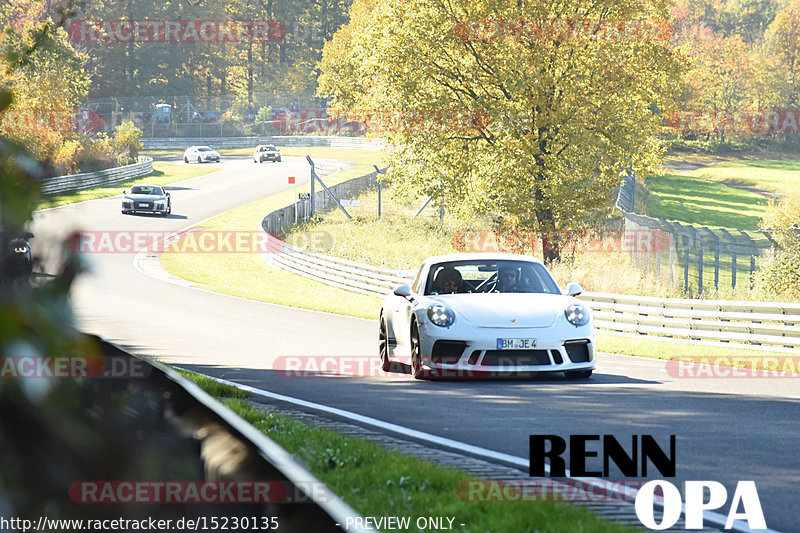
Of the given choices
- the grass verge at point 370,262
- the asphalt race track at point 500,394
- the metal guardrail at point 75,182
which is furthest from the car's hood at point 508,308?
the metal guardrail at point 75,182

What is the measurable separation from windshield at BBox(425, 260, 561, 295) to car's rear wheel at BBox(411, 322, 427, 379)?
0.77 meters

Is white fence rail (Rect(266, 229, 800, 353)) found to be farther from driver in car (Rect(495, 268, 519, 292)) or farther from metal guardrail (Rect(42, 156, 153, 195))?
metal guardrail (Rect(42, 156, 153, 195))

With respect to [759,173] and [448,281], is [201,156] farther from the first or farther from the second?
[448,281]

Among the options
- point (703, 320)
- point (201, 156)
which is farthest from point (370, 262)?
point (201, 156)

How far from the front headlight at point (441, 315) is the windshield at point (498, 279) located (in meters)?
0.93

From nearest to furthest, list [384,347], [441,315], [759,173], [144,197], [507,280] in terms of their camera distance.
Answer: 1. [441,315]
2. [507,280]
3. [384,347]
4. [144,197]
5. [759,173]

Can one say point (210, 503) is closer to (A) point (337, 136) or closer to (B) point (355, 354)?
(B) point (355, 354)

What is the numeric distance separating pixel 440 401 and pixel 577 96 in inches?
787

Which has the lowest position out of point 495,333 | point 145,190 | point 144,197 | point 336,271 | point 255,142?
point 495,333

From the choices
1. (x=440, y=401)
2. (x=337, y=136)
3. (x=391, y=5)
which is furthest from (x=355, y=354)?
(x=337, y=136)

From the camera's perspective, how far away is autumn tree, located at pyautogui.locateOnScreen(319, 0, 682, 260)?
29.6m

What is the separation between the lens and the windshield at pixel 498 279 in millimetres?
13617

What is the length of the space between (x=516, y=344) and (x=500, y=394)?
82cm

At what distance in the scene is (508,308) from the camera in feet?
41.1
